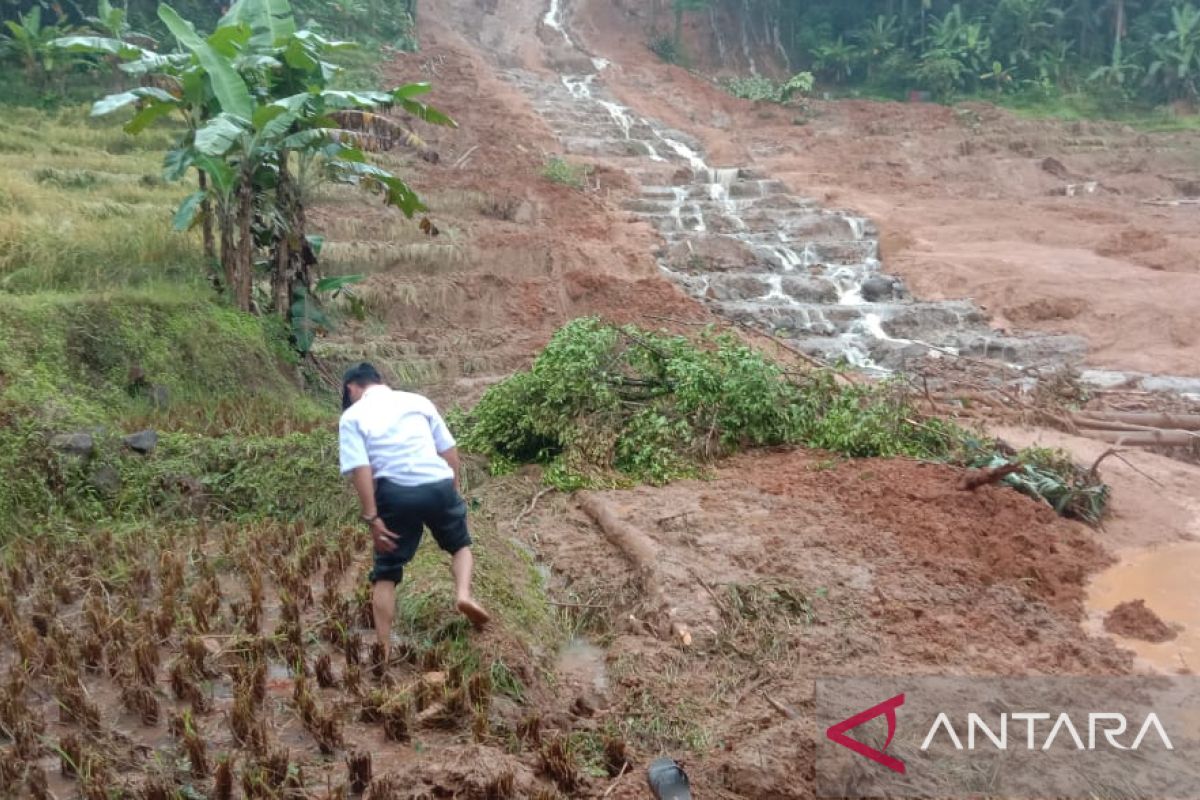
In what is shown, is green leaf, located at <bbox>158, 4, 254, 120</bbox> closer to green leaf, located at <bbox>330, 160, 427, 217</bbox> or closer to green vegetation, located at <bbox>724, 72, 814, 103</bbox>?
green leaf, located at <bbox>330, 160, 427, 217</bbox>

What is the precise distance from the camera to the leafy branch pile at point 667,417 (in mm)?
7879

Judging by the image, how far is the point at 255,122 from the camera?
838cm

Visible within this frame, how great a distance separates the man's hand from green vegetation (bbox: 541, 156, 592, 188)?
15682 mm

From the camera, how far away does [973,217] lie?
61.8ft

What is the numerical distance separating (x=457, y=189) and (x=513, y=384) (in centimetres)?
966

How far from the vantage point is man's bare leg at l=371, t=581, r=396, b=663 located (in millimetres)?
4590

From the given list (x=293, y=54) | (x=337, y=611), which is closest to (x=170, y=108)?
(x=293, y=54)

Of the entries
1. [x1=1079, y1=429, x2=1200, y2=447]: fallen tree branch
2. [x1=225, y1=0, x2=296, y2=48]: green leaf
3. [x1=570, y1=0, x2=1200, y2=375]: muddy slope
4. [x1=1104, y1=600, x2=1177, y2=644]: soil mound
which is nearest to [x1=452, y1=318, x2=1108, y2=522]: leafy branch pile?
[x1=1104, y1=600, x2=1177, y2=644]: soil mound

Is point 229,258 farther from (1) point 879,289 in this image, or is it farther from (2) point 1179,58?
(2) point 1179,58

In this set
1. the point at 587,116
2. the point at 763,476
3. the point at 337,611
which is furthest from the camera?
the point at 587,116

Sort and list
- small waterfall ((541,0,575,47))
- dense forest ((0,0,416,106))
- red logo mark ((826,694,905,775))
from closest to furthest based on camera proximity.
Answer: red logo mark ((826,694,905,775)) → dense forest ((0,0,416,106)) → small waterfall ((541,0,575,47))

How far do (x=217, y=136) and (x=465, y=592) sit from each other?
5266mm

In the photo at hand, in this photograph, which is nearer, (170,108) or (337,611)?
(337,611)

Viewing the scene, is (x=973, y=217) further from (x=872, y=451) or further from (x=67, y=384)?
(x=67, y=384)
